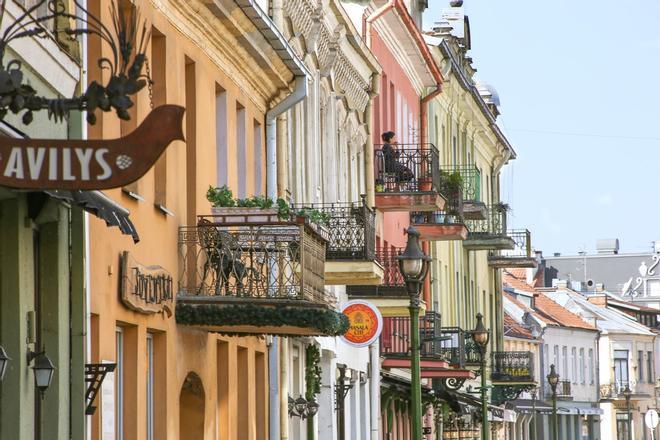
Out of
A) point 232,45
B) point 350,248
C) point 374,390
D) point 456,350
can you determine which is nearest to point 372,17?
point 374,390

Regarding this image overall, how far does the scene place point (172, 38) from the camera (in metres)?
17.9

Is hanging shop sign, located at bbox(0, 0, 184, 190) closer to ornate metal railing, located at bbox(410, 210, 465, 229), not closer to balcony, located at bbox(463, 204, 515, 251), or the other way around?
ornate metal railing, located at bbox(410, 210, 465, 229)

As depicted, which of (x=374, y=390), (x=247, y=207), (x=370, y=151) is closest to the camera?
(x=247, y=207)

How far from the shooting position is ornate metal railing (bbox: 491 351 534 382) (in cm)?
5591

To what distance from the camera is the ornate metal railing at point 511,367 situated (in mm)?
55906

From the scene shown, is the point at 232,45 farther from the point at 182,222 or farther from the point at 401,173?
the point at 401,173

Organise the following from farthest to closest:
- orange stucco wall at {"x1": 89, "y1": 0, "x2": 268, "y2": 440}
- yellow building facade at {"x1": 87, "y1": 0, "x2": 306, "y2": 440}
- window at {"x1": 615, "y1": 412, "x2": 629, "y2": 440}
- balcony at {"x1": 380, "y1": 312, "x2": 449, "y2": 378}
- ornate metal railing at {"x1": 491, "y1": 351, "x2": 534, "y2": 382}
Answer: window at {"x1": 615, "y1": 412, "x2": 629, "y2": 440} < ornate metal railing at {"x1": 491, "y1": 351, "x2": 534, "y2": 382} < balcony at {"x1": 380, "y1": 312, "x2": 449, "y2": 378} < yellow building facade at {"x1": 87, "y1": 0, "x2": 306, "y2": 440} < orange stucco wall at {"x1": 89, "y1": 0, "x2": 268, "y2": 440}

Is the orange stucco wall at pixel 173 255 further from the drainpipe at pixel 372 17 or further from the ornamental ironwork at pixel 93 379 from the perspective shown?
the drainpipe at pixel 372 17

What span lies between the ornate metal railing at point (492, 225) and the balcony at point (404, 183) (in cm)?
1613

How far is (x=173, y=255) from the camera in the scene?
18016 mm

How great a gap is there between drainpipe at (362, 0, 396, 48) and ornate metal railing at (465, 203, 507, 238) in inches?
644

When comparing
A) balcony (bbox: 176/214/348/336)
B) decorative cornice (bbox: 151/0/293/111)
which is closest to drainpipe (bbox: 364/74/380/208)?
decorative cornice (bbox: 151/0/293/111)

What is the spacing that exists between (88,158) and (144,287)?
8.41 m

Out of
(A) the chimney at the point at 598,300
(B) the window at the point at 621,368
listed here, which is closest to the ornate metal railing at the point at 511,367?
(B) the window at the point at 621,368
